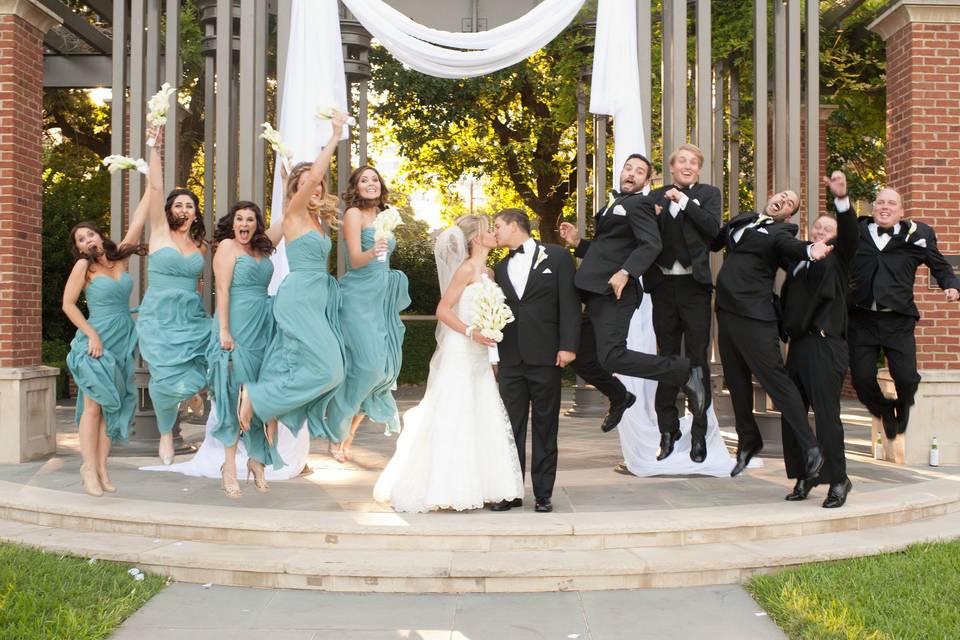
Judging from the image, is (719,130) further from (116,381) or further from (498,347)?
(116,381)

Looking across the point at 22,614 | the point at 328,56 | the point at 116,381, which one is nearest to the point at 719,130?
the point at 328,56

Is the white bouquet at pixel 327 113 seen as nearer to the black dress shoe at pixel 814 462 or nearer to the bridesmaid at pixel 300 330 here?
the bridesmaid at pixel 300 330

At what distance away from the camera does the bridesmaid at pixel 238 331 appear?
18.6 feet

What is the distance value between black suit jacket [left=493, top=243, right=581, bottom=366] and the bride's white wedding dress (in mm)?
246

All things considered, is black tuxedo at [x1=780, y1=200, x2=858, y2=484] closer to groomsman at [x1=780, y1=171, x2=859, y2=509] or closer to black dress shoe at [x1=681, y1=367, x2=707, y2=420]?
groomsman at [x1=780, y1=171, x2=859, y2=509]

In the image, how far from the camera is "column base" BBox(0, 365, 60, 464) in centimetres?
700

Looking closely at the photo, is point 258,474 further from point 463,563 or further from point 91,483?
point 463,563

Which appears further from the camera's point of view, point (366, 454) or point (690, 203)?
point (366, 454)

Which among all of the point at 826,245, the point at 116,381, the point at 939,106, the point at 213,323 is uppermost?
the point at 939,106

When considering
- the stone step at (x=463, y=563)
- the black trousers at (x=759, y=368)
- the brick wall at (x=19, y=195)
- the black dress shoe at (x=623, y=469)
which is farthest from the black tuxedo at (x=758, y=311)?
the brick wall at (x=19, y=195)

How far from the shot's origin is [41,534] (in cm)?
502

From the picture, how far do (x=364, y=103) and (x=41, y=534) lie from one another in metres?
7.62

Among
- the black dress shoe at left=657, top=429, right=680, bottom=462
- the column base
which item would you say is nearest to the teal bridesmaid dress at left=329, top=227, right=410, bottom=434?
the black dress shoe at left=657, top=429, right=680, bottom=462

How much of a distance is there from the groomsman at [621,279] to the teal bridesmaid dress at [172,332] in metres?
2.47
